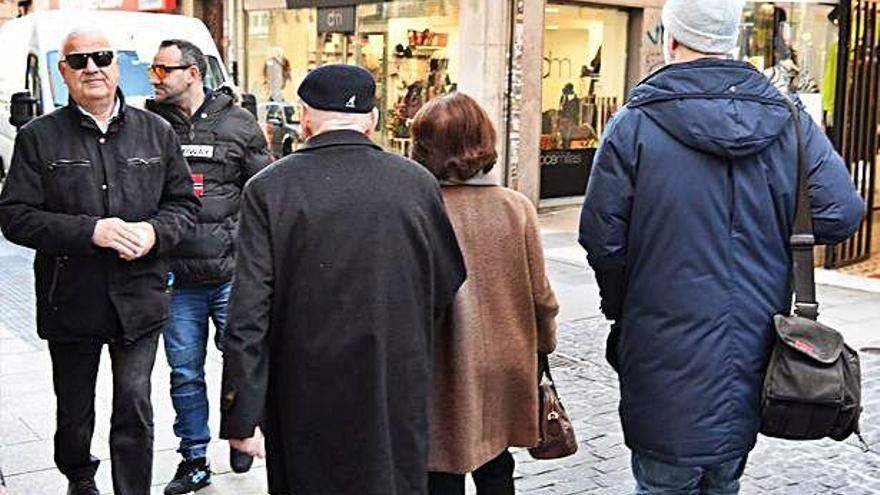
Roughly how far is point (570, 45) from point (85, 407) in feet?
38.5

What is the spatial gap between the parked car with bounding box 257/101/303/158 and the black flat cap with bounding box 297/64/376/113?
13557 mm

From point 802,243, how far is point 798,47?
420 inches

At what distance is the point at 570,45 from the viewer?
14977 mm

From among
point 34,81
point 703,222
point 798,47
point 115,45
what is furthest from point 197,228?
point 798,47

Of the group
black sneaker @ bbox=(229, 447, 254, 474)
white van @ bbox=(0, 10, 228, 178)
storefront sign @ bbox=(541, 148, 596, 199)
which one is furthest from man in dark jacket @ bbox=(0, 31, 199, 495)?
storefront sign @ bbox=(541, 148, 596, 199)

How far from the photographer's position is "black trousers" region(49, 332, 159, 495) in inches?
160

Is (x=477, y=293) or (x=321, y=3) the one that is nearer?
(x=477, y=293)

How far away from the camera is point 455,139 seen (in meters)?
3.44

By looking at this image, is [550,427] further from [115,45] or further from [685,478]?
[115,45]

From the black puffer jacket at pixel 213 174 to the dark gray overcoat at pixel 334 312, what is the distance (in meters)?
1.60

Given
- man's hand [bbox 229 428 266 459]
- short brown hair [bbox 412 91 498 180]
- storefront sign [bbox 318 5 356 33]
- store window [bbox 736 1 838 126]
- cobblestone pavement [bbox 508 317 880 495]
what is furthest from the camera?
storefront sign [bbox 318 5 356 33]

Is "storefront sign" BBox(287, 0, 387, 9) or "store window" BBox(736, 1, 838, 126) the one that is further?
"storefront sign" BBox(287, 0, 387, 9)

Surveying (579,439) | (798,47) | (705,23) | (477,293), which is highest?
(798,47)

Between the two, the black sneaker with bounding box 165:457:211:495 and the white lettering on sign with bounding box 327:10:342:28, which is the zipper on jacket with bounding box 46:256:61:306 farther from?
the white lettering on sign with bounding box 327:10:342:28
